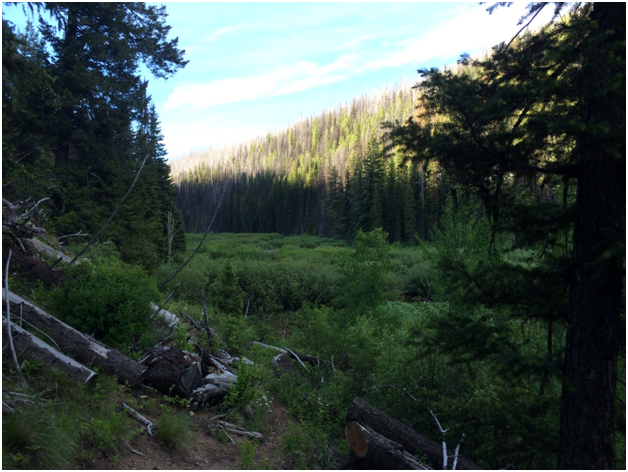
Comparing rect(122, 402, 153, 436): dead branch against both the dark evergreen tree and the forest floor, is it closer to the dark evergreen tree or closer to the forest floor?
the forest floor

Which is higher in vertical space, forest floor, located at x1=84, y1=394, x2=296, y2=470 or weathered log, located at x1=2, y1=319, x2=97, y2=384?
weathered log, located at x1=2, y1=319, x2=97, y2=384

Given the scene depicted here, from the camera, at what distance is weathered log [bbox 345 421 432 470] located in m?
4.96

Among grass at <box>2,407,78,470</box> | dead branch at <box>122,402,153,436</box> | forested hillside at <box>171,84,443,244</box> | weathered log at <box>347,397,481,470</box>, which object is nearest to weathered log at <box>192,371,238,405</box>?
dead branch at <box>122,402,153,436</box>

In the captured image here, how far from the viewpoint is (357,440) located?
17.4ft

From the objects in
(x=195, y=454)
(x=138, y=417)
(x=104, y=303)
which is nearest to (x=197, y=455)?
(x=195, y=454)

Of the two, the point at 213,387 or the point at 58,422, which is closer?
the point at 58,422

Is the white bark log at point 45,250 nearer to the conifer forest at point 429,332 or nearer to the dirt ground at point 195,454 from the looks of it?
the conifer forest at point 429,332

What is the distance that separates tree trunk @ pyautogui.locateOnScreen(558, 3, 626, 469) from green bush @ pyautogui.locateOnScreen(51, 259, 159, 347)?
6318 mm

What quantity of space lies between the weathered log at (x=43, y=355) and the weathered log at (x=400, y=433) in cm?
→ 353

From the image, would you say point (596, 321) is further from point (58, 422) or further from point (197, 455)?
point (58, 422)

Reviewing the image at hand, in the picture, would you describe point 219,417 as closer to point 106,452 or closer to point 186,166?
point 106,452

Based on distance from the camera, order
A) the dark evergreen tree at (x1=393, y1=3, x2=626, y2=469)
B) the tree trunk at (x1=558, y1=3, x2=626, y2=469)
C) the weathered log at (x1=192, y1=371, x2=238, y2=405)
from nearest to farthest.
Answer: the dark evergreen tree at (x1=393, y1=3, x2=626, y2=469)
the tree trunk at (x1=558, y1=3, x2=626, y2=469)
the weathered log at (x1=192, y1=371, x2=238, y2=405)

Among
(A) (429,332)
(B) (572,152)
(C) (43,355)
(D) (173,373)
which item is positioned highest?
(B) (572,152)

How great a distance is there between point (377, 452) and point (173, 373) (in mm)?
3215
